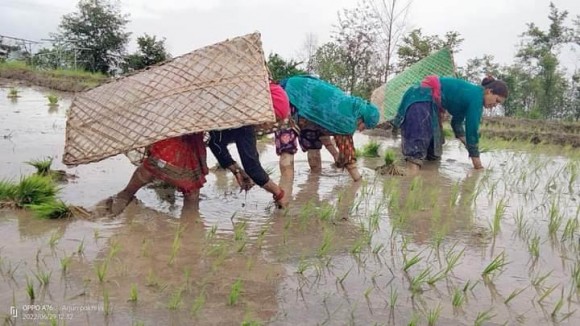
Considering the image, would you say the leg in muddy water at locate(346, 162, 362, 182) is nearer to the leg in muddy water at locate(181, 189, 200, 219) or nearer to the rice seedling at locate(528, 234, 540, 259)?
the leg in muddy water at locate(181, 189, 200, 219)

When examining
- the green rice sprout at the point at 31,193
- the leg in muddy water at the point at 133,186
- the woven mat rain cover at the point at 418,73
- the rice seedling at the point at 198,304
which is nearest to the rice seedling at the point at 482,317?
the rice seedling at the point at 198,304

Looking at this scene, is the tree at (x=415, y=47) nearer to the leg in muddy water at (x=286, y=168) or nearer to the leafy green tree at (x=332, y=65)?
the leafy green tree at (x=332, y=65)

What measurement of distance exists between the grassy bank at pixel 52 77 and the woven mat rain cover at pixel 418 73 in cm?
893

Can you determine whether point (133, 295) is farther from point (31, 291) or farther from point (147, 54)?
point (147, 54)

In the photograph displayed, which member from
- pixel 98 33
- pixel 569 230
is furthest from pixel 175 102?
pixel 98 33

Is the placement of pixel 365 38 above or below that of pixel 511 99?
above

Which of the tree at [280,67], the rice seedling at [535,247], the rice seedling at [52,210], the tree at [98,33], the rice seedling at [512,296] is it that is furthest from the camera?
the tree at [98,33]

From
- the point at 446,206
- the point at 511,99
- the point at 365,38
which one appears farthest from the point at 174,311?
the point at 511,99

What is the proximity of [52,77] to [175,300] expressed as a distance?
1517 cm

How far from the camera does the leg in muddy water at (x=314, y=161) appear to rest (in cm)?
568

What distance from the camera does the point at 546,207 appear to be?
4473 mm

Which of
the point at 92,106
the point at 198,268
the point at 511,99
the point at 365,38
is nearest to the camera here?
the point at 198,268

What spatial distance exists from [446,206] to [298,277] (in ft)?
6.76

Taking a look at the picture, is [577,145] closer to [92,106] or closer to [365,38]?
[365,38]
